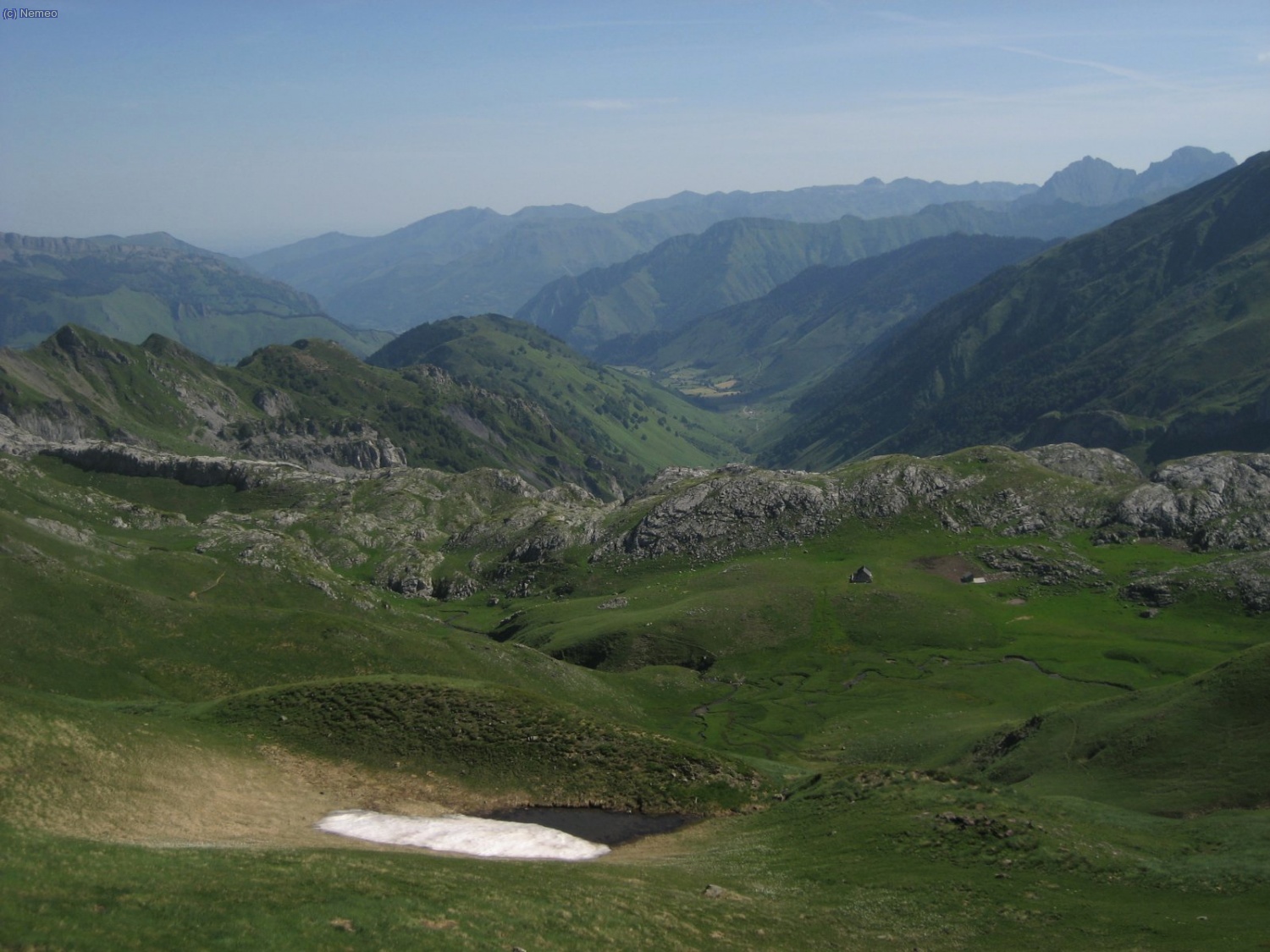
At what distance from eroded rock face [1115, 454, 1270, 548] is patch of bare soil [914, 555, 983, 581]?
37.6m

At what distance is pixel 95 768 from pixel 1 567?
57527 millimetres

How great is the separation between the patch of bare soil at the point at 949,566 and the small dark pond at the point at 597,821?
126071 millimetres

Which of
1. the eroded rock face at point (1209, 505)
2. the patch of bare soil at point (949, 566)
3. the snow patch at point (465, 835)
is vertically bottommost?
the patch of bare soil at point (949, 566)

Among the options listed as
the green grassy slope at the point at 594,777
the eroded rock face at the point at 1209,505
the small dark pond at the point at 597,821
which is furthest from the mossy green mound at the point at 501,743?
the eroded rock face at the point at 1209,505

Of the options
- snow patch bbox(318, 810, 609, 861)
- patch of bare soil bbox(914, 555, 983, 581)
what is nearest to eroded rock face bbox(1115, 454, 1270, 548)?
patch of bare soil bbox(914, 555, 983, 581)

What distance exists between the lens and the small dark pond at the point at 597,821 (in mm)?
55594

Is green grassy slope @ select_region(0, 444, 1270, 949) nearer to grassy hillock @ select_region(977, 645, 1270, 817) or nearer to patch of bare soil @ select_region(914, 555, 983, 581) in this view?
grassy hillock @ select_region(977, 645, 1270, 817)

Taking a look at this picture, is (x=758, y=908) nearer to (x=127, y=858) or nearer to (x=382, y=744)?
(x=127, y=858)

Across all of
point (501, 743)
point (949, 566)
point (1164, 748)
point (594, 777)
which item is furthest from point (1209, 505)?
point (501, 743)

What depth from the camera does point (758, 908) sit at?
40.7 m

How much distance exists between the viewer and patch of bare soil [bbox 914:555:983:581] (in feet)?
565

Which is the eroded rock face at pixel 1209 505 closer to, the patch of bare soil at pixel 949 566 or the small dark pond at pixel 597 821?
the patch of bare soil at pixel 949 566

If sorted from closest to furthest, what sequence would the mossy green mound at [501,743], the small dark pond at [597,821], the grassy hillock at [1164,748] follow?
the small dark pond at [597,821]
the mossy green mound at [501,743]
the grassy hillock at [1164,748]

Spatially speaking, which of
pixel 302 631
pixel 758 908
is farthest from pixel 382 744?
pixel 302 631
